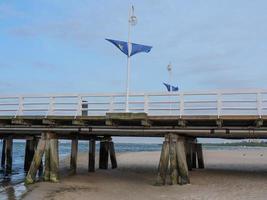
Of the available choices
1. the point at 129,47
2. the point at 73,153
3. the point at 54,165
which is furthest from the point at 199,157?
the point at 54,165

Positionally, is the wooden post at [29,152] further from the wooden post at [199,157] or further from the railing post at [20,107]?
the wooden post at [199,157]

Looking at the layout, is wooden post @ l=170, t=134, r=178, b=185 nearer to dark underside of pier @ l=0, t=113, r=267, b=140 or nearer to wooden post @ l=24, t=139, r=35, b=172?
dark underside of pier @ l=0, t=113, r=267, b=140

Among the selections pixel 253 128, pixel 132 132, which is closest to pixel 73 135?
pixel 132 132

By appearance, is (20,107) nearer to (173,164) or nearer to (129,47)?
(129,47)

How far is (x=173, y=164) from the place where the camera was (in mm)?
20156

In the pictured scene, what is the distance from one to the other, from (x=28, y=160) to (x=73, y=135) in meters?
Result: 6.34

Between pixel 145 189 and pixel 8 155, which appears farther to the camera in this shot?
pixel 8 155

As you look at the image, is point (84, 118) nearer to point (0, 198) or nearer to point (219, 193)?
point (0, 198)

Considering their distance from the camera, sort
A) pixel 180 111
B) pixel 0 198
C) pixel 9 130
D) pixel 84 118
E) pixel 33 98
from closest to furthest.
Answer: pixel 0 198 → pixel 180 111 → pixel 84 118 → pixel 33 98 → pixel 9 130

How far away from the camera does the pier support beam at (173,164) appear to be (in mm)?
20062

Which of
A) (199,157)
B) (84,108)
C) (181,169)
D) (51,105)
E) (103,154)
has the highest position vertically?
(51,105)

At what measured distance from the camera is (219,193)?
1795 cm

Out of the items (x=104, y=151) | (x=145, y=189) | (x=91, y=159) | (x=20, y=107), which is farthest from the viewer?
(x=104, y=151)

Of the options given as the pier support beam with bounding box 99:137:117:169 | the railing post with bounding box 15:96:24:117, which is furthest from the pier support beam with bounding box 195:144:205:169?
the railing post with bounding box 15:96:24:117
